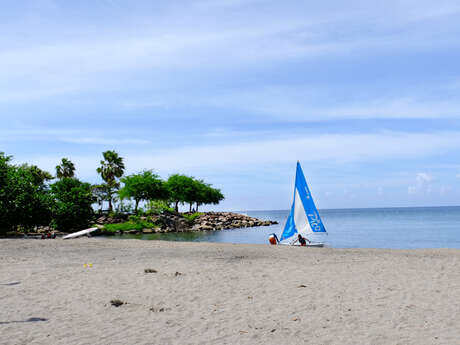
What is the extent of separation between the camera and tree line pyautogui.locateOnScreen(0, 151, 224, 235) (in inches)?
1500

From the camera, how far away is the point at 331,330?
859cm

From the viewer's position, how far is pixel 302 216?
30.0 meters

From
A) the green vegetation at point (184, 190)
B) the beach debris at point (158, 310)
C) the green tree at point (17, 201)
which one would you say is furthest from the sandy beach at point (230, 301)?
the green vegetation at point (184, 190)

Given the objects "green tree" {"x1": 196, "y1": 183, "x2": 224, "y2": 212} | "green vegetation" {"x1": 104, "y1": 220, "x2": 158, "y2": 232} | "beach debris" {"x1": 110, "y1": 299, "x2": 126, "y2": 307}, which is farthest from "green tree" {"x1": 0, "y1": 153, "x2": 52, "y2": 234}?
"green tree" {"x1": 196, "y1": 183, "x2": 224, "y2": 212}

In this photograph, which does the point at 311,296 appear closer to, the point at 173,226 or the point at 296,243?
the point at 296,243

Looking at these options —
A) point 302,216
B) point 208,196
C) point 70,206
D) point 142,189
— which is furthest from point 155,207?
point 302,216

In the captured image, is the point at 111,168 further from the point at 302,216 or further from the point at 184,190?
the point at 302,216

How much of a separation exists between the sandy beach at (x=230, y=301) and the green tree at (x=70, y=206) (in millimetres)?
32235

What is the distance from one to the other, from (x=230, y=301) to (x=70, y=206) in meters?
43.8

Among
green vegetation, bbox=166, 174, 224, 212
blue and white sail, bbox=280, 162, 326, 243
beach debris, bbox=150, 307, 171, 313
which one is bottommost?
beach debris, bbox=150, 307, 171, 313

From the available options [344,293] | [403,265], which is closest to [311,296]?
[344,293]

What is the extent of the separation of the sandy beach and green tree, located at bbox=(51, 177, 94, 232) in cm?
3224

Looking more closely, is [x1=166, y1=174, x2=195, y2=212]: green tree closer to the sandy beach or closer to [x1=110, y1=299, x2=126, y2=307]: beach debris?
the sandy beach

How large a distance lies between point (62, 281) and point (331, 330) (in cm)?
947
